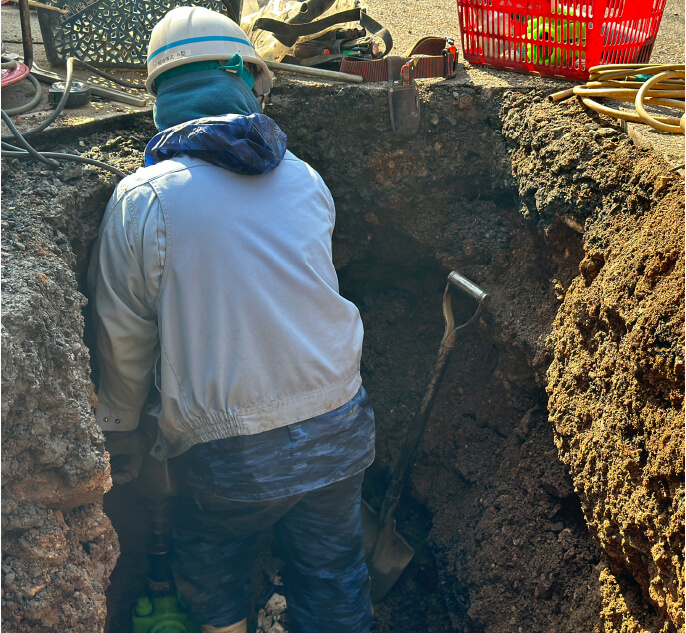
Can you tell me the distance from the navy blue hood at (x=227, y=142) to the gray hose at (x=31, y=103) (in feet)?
2.41

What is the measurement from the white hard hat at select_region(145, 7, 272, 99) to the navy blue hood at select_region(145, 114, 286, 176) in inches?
11.4

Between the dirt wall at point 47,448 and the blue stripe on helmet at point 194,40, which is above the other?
the blue stripe on helmet at point 194,40

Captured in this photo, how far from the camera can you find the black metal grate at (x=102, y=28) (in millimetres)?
2809

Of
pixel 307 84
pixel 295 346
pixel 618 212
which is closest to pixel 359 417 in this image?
pixel 295 346

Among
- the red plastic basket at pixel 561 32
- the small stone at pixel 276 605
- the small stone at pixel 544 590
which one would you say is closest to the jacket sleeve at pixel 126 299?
the small stone at pixel 276 605

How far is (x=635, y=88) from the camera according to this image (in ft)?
7.81

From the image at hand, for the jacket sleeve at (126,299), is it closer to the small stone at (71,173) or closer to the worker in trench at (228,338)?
the worker in trench at (228,338)

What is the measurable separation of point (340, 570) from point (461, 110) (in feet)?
6.40

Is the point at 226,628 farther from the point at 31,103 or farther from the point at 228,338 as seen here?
the point at 31,103

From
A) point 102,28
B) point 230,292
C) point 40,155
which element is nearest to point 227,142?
point 230,292

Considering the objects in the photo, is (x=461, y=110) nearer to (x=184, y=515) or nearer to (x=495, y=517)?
(x=495, y=517)

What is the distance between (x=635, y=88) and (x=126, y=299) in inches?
77.5

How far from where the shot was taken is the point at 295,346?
6.42 feet

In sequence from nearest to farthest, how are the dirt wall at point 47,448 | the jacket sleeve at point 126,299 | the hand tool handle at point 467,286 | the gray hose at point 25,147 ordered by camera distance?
the dirt wall at point 47,448
the jacket sleeve at point 126,299
the gray hose at point 25,147
the hand tool handle at point 467,286
